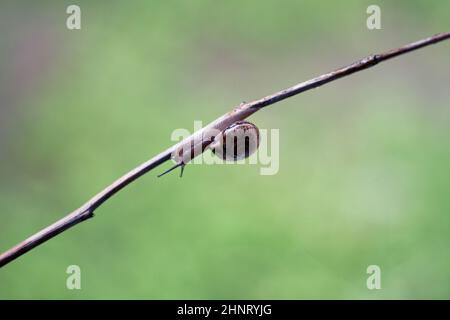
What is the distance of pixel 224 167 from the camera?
5.34ft

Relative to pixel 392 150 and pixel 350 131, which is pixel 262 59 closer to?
pixel 350 131

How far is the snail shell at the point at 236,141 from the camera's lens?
1.42 ft

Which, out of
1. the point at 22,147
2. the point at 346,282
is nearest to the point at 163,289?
the point at 346,282

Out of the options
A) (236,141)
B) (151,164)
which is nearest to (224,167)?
(236,141)

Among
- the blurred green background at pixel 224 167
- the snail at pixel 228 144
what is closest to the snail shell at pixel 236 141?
the snail at pixel 228 144

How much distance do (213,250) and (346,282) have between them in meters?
0.35

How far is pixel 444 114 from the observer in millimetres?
1789

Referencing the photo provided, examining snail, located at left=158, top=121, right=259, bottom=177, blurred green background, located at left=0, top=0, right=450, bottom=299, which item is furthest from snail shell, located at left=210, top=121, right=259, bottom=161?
blurred green background, located at left=0, top=0, right=450, bottom=299

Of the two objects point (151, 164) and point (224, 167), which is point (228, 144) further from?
point (224, 167)

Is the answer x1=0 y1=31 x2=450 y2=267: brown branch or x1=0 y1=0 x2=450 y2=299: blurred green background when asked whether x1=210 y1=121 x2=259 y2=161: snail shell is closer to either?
x1=0 y1=31 x2=450 y2=267: brown branch

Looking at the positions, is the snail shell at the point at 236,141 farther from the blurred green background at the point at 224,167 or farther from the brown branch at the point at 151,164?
the blurred green background at the point at 224,167

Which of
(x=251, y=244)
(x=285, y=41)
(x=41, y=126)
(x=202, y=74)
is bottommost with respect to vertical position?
(x=251, y=244)

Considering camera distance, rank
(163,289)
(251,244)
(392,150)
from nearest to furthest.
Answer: (163,289) → (251,244) → (392,150)

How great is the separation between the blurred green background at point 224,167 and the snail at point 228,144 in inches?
34.5
